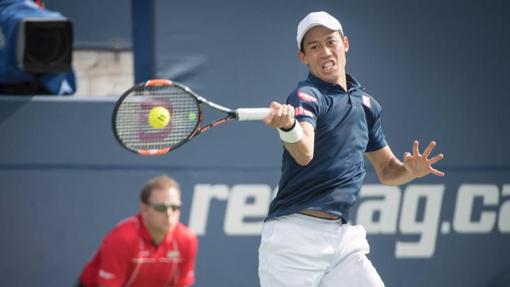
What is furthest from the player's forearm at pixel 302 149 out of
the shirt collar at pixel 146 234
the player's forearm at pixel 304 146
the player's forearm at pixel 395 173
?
the shirt collar at pixel 146 234

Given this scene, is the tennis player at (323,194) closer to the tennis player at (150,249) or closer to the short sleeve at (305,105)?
the short sleeve at (305,105)

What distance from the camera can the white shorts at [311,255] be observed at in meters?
4.81

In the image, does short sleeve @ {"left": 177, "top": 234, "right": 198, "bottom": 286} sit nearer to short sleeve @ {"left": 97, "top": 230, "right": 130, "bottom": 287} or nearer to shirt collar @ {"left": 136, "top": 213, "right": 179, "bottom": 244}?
shirt collar @ {"left": 136, "top": 213, "right": 179, "bottom": 244}

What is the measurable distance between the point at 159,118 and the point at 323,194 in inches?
29.7

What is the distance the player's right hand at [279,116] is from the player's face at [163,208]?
4.94 feet

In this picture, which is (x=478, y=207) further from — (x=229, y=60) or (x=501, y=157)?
(x=229, y=60)

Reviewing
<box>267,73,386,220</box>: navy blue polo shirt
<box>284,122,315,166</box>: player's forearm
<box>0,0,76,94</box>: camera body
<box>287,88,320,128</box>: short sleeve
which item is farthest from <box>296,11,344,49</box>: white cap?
<box>0,0,76,94</box>: camera body

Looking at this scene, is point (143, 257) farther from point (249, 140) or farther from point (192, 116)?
point (249, 140)

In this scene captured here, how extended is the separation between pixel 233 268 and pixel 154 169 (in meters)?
0.76

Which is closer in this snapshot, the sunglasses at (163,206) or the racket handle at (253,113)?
the racket handle at (253,113)

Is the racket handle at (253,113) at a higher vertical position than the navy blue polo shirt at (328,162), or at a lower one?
higher

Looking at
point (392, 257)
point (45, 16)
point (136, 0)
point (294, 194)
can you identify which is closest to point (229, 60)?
point (136, 0)

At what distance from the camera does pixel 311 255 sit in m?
4.81

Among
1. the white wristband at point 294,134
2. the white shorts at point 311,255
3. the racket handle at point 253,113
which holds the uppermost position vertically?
the racket handle at point 253,113
